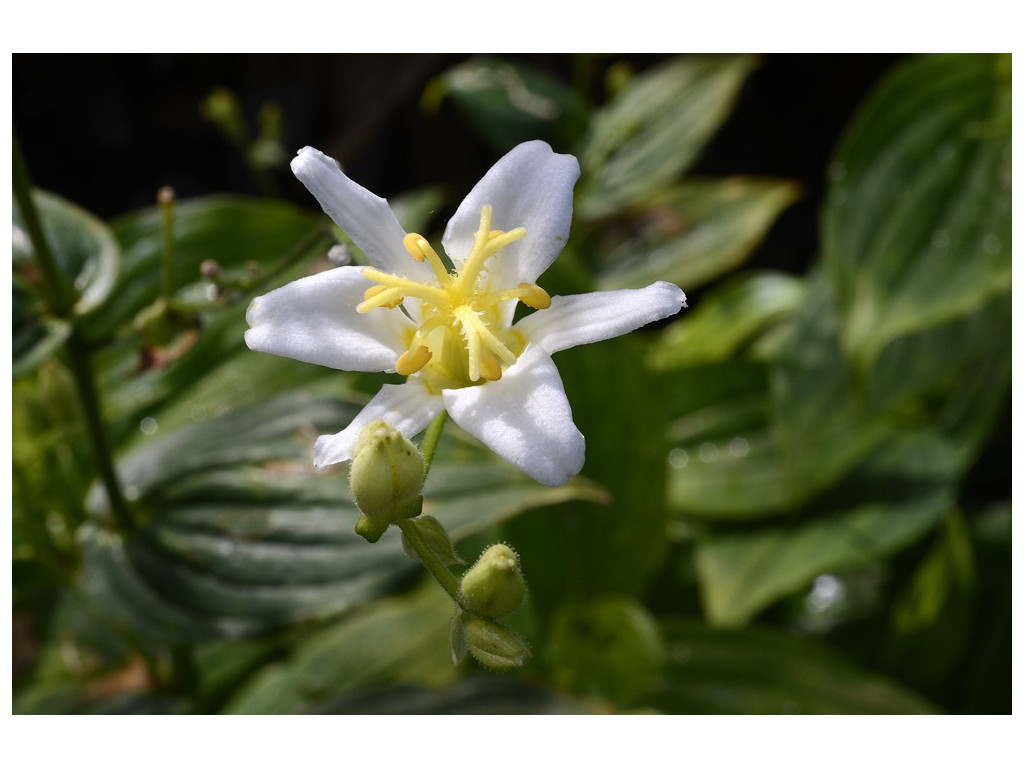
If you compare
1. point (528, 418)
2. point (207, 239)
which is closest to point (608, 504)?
point (207, 239)

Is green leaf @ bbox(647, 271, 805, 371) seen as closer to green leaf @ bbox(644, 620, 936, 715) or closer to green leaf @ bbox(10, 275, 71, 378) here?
green leaf @ bbox(644, 620, 936, 715)

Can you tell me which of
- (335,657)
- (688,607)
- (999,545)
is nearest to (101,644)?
(335,657)

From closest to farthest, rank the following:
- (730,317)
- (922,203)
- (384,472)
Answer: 1. (384,472)
2. (922,203)
3. (730,317)

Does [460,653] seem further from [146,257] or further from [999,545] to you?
[999,545]

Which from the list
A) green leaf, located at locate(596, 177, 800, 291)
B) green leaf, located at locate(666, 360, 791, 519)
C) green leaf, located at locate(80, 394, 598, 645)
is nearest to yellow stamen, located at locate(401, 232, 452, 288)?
green leaf, located at locate(80, 394, 598, 645)

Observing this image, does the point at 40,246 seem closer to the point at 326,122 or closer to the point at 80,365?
the point at 80,365
